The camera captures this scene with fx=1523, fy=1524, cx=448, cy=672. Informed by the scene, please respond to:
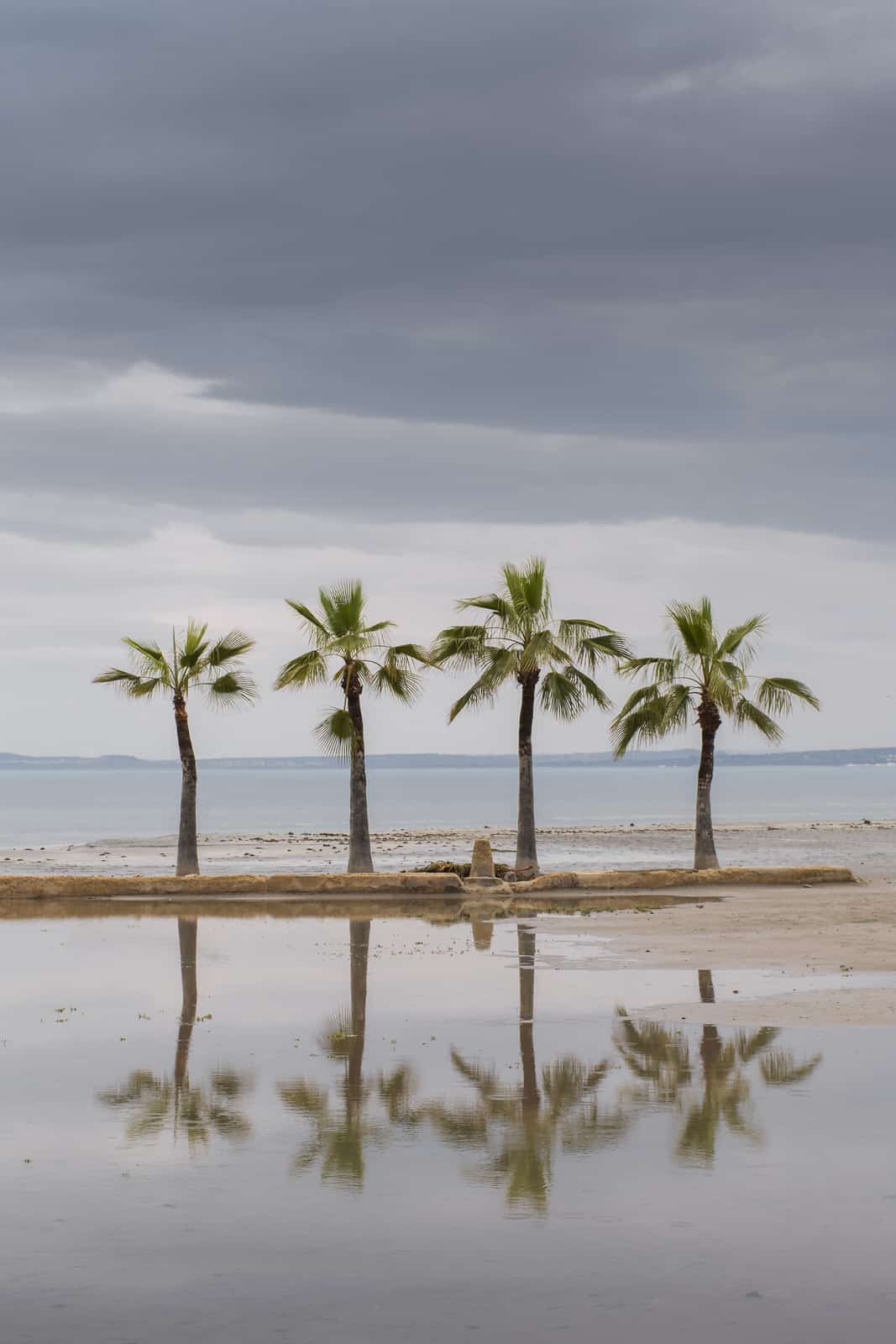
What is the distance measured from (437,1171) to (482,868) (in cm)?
2741

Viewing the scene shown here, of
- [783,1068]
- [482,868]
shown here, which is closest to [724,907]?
[482,868]

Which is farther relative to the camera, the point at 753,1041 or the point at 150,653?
the point at 150,653

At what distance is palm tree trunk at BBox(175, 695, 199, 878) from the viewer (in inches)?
1582

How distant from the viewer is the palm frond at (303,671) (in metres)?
39.2

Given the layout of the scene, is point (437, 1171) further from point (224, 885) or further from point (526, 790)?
point (526, 790)

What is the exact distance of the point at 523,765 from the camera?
41.1m

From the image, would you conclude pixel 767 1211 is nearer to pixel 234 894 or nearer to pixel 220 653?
pixel 234 894

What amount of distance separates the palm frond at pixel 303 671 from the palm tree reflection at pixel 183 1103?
74.7ft

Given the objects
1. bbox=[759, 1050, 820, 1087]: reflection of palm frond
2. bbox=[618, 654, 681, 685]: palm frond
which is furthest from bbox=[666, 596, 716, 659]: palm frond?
bbox=[759, 1050, 820, 1087]: reflection of palm frond

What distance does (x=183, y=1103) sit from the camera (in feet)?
45.4

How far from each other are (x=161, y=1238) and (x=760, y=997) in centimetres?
1174

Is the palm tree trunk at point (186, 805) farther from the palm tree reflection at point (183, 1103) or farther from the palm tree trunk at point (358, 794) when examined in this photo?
the palm tree reflection at point (183, 1103)

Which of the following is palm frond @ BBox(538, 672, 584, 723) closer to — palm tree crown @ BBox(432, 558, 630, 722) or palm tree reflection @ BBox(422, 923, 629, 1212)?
palm tree crown @ BBox(432, 558, 630, 722)

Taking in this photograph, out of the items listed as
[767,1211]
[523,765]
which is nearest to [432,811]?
[523,765]
